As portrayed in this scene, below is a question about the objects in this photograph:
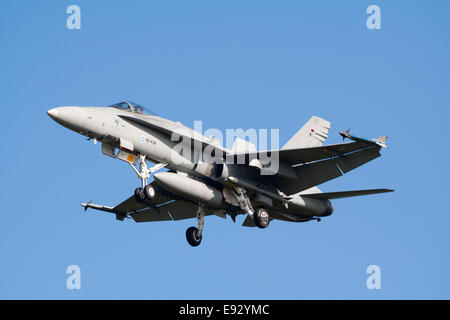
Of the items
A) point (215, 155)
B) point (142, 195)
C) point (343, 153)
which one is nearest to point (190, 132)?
point (215, 155)

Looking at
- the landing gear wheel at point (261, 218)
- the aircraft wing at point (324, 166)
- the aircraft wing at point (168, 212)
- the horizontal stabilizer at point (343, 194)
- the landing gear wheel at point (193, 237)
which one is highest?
the aircraft wing at point (324, 166)

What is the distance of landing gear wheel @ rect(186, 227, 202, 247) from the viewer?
29.2 m

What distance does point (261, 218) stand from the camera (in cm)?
2816

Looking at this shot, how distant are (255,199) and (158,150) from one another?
4.06 meters

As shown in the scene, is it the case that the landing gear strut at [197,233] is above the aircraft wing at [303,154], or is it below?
below

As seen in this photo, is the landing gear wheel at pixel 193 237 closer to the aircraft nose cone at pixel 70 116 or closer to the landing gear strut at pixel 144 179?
the landing gear strut at pixel 144 179

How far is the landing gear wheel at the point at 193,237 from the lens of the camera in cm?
2916

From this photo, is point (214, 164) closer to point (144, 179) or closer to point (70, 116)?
point (144, 179)

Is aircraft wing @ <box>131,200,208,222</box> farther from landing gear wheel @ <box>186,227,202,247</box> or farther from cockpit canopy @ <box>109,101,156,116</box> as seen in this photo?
cockpit canopy @ <box>109,101,156,116</box>

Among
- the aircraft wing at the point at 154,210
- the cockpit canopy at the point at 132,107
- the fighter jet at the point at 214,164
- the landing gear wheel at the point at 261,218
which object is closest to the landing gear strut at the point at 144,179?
the fighter jet at the point at 214,164

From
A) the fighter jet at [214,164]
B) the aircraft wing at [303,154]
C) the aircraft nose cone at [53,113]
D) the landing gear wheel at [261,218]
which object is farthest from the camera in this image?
the landing gear wheel at [261,218]

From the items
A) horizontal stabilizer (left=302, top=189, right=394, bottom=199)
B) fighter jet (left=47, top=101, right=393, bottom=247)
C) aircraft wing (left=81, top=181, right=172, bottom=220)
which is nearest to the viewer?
fighter jet (left=47, top=101, right=393, bottom=247)

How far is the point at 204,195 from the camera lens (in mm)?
27469

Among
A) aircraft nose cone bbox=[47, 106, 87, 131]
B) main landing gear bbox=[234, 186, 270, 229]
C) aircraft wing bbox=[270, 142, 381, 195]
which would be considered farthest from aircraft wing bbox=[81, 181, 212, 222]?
aircraft nose cone bbox=[47, 106, 87, 131]
